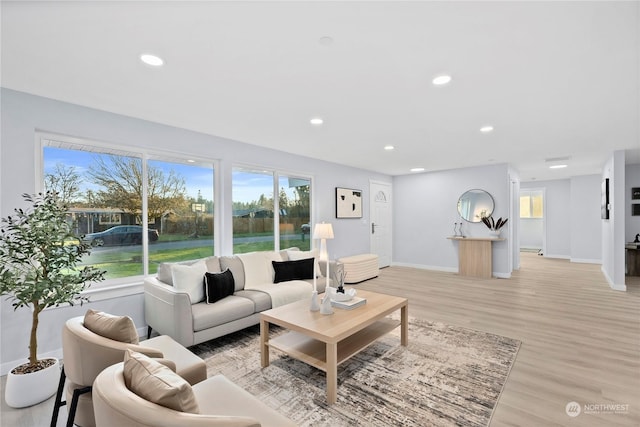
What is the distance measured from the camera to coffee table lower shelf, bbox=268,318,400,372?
2.31 m

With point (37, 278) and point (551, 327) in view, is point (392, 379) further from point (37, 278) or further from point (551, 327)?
point (37, 278)

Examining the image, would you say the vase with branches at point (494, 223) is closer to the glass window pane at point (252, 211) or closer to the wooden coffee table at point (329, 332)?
the wooden coffee table at point (329, 332)

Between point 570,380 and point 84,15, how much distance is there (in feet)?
14.2

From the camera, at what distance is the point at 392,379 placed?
2400 millimetres

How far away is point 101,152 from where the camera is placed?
3.25 metres

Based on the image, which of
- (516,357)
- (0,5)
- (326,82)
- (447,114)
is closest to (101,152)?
(0,5)

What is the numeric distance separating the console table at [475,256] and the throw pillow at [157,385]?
657 centimetres

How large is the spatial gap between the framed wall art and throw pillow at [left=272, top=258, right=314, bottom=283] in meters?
2.09

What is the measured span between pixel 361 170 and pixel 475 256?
325 centimetres

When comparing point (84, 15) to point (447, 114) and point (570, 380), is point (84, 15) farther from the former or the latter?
point (570, 380)

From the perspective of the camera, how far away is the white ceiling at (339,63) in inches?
64.5

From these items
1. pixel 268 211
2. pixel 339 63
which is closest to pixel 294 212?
pixel 268 211

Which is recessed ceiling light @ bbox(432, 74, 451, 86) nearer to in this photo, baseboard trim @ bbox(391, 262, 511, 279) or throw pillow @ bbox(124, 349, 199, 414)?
throw pillow @ bbox(124, 349, 199, 414)

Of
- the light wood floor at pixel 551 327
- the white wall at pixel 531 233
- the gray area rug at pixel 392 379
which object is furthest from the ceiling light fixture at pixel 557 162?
the gray area rug at pixel 392 379
